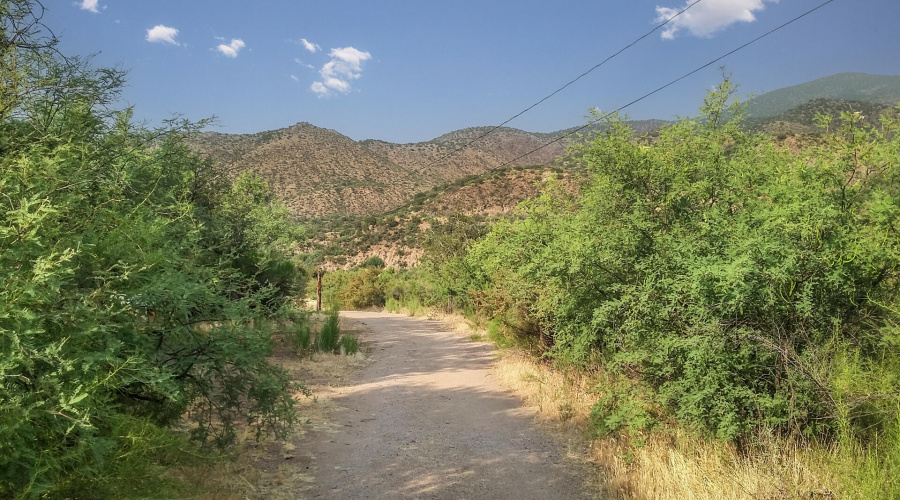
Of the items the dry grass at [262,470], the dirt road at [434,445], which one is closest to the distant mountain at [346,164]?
the dirt road at [434,445]

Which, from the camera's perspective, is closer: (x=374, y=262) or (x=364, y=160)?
(x=374, y=262)

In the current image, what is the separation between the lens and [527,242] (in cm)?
988

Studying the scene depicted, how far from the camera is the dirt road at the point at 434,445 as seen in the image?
6074 millimetres

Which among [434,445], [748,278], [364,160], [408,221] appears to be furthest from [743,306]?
[364,160]

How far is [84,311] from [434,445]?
533cm

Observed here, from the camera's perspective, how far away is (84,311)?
10.6ft

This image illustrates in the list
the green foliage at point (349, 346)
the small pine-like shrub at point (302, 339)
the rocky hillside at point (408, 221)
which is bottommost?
the green foliage at point (349, 346)

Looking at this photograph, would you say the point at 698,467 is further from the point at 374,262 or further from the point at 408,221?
the point at 408,221

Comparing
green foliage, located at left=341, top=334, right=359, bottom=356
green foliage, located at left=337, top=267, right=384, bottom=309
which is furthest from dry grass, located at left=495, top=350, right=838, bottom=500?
green foliage, located at left=337, top=267, right=384, bottom=309

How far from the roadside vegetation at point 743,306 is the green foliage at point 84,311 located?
3.95m

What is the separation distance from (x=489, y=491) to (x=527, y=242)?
4.86 m

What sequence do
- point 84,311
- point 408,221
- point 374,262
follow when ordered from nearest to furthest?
point 84,311 < point 374,262 < point 408,221

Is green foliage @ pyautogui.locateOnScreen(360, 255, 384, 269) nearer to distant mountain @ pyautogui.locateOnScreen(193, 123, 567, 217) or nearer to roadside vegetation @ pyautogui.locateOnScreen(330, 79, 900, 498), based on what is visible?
distant mountain @ pyautogui.locateOnScreen(193, 123, 567, 217)

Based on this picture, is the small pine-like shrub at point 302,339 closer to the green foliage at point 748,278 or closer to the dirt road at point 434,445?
the dirt road at point 434,445
